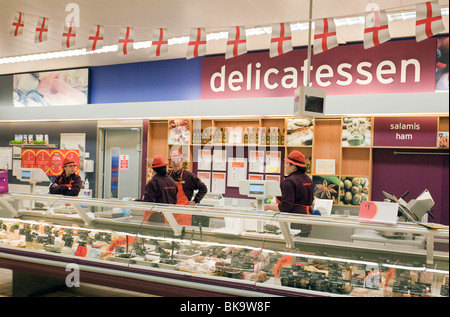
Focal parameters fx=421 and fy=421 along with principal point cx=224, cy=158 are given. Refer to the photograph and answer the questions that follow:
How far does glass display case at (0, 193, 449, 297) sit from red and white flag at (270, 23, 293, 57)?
212cm

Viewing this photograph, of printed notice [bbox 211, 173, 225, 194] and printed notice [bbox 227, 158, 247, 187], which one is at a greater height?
printed notice [bbox 227, 158, 247, 187]

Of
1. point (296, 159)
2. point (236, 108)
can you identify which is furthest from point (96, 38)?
point (296, 159)

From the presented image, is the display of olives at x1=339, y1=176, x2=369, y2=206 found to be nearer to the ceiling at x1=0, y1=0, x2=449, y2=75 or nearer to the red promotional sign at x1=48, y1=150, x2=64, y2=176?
the ceiling at x1=0, y1=0, x2=449, y2=75

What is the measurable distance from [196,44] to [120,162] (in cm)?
430

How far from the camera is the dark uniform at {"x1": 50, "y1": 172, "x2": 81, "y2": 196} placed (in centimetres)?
563

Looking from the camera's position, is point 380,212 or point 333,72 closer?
point 380,212

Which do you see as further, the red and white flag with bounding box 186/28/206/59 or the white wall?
the white wall

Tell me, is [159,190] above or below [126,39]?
below

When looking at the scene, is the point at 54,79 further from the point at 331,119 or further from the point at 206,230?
the point at 206,230

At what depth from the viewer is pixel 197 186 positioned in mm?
5805

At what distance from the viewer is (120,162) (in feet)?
28.3

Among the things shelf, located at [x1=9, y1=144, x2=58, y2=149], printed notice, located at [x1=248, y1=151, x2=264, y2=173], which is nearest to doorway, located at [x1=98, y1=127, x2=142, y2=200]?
shelf, located at [x1=9, y1=144, x2=58, y2=149]

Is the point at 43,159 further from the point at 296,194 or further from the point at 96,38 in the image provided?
the point at 296,194

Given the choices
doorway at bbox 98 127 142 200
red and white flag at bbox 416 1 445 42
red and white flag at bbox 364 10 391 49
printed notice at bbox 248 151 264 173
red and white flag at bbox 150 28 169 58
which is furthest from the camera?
doorway at bbox 98 127 142 200
